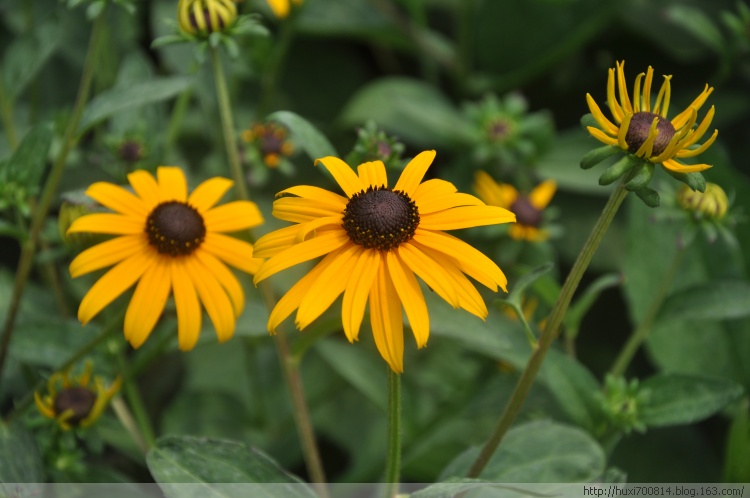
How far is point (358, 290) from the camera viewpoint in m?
0.79

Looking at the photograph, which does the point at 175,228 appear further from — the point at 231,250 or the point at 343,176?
the point at 343,176

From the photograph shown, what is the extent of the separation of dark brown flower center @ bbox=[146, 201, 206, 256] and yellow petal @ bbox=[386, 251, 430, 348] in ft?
0.86

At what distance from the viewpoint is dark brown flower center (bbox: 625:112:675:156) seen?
76 cm

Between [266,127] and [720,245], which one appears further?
[720,245]

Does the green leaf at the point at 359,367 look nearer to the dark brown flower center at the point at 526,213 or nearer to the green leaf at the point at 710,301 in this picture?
the dark brown flower center at the point at 526,213

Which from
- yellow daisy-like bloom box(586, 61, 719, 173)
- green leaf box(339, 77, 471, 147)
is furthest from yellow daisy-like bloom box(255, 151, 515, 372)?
green leaf box(339, 77, 471, 147)

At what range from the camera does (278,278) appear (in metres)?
1.54

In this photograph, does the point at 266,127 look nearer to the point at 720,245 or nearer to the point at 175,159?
the point at 175,159

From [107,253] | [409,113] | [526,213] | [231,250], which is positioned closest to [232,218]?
[231,250]

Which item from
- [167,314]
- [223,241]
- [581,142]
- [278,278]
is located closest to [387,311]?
[223,241]

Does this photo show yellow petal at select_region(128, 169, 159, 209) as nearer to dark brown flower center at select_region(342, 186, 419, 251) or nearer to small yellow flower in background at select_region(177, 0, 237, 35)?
small yellow flower in background at select_region(177, 0, 237, 35)

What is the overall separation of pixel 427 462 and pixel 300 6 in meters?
0.82

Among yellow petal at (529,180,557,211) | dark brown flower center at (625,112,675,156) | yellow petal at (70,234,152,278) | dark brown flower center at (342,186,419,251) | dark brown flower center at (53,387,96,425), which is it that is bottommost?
dark brown flower center at (53,387,96,425)

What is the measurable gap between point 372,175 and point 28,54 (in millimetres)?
659
